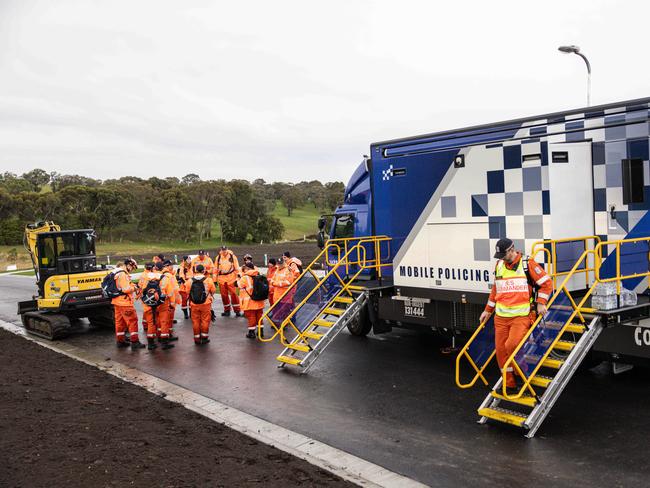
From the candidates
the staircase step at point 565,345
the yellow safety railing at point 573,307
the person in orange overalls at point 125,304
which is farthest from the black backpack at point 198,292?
the staircase step at point 565,345

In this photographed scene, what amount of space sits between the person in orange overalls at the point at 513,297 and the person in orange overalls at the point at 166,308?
22.5 feet

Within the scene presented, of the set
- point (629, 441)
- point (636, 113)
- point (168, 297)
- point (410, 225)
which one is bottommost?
point (629, 441)

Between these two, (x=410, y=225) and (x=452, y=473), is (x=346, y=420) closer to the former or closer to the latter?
(x=452, y=473)

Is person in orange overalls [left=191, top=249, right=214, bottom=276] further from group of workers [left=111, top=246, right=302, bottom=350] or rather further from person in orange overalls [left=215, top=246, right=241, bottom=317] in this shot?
group of workers [left=111, top=246, right=302, bottom=350]

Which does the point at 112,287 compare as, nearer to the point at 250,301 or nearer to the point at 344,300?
the point at 250,301

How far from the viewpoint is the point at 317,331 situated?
10.1 metres

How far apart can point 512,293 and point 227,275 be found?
31.3 ft

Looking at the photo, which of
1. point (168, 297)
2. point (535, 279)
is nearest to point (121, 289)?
point (168, 297)

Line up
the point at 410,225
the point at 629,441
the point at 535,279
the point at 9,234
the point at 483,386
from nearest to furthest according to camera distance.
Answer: the point at 629,441, the point at 535,279, the point at 483,386, the point at 410,225, the point at 9,234

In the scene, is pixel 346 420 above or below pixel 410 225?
below

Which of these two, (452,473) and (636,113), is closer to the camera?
(452,473)

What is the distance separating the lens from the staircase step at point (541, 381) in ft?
21.8

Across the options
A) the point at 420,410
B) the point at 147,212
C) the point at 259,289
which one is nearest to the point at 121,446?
the point at 420,410

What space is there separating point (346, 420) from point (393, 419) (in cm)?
58
